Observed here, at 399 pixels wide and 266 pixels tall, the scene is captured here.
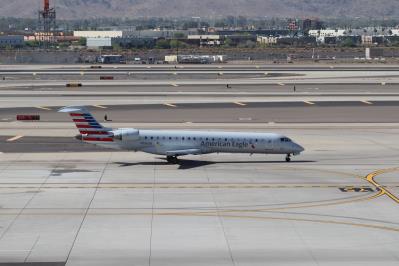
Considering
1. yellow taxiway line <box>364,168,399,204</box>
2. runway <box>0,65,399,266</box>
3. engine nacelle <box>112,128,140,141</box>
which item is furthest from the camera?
engine nacelle <box>112,128,140,141</box>

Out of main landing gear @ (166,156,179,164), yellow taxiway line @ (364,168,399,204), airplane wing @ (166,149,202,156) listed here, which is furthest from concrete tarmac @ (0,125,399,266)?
airplane wing @ (166,149,202,156)

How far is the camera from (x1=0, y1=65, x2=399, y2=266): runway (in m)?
52.4

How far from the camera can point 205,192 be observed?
69312mm

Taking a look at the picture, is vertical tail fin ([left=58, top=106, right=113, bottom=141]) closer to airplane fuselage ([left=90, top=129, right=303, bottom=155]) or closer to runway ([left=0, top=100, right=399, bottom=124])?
airplane fuselage ([left=90, top=129, right=303, bottom=155])

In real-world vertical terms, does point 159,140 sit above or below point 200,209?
above

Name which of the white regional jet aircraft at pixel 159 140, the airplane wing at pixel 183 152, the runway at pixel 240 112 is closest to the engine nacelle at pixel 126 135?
the white regional jet aircraft at pixel 159 140

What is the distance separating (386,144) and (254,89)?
6486 centimetres

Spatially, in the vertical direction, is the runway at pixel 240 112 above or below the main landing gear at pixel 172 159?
below

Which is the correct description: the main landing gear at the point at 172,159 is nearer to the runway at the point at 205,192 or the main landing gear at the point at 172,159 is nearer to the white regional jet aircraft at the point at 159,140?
the white regional jet aircraft at the point at 159,140

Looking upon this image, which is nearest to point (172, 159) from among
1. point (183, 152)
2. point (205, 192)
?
point (183, 152)

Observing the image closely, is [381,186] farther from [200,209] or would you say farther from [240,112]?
[240,112]

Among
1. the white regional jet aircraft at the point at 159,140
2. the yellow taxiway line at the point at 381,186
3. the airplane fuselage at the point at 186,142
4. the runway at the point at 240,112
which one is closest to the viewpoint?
the yellow taxiway line at the point at 381,186

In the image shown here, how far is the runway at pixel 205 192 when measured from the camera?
2062 inches

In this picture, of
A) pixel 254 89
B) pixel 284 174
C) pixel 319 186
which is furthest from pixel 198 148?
pixel 254 89
